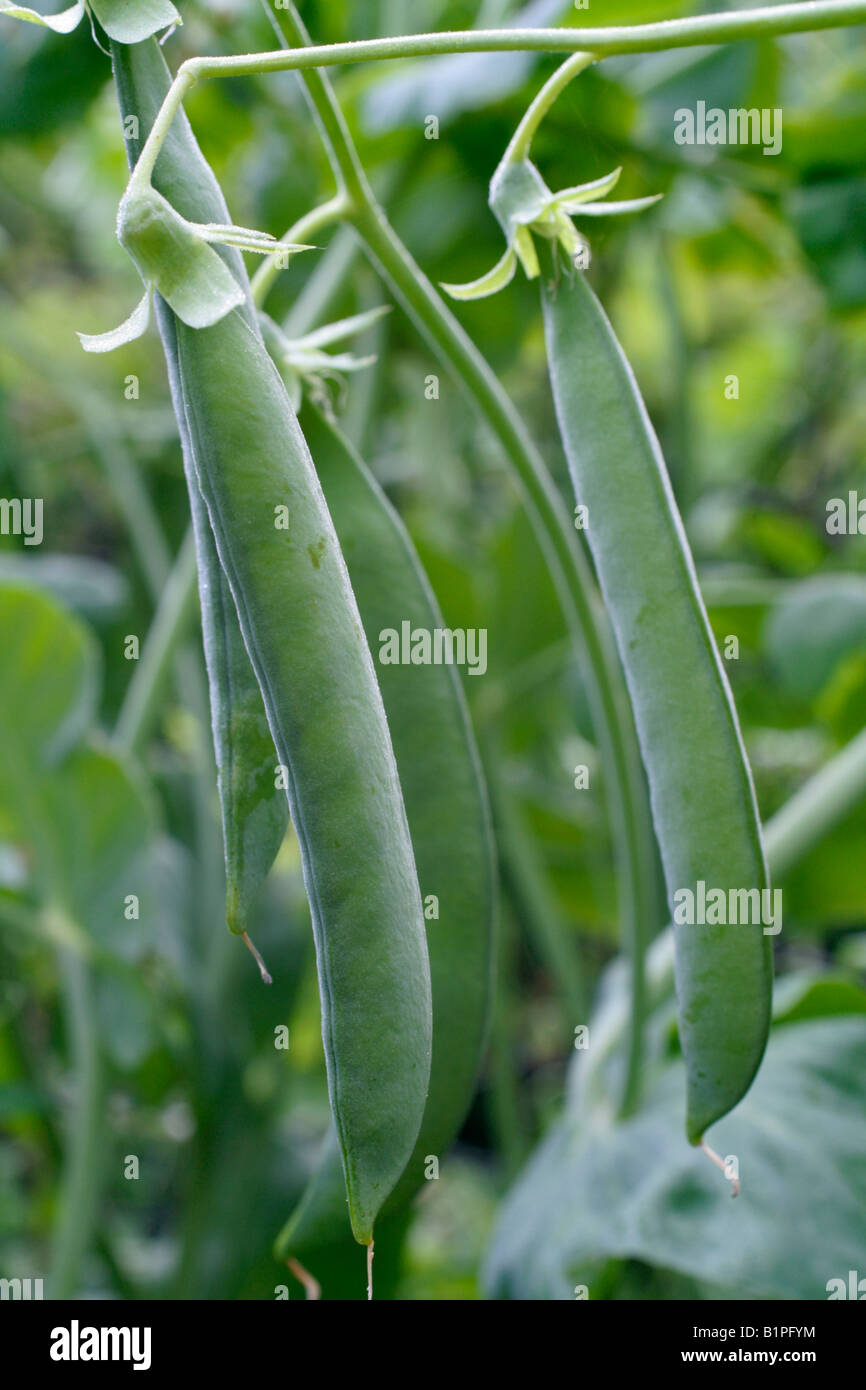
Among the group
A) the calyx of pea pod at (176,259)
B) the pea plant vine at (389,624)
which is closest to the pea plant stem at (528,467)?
the pea plant vine at (389,624)

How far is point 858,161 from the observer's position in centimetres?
119

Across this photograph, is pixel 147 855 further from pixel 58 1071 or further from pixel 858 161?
pixel 858 161

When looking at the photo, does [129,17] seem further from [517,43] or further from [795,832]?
[795,832]

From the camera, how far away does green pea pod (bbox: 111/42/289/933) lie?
385mm

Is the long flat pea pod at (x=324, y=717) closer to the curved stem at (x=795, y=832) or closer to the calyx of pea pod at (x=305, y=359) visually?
the calyx of pea pod at (x=305, y=359)

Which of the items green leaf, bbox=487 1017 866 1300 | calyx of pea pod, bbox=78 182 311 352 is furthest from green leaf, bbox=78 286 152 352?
green leaf, bbox=487 1017 866 1300

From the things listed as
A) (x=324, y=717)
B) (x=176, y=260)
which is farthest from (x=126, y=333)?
(x=324, y=717)

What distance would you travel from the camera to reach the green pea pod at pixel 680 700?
0.43 m

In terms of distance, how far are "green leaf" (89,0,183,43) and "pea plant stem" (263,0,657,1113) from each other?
6cm

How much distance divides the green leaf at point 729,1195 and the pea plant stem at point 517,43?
0.61 metres

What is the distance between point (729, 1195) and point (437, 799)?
0.37 meters

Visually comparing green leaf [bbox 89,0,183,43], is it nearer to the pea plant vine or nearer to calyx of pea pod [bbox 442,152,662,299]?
the pea plant vine

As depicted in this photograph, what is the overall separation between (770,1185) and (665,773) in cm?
40
